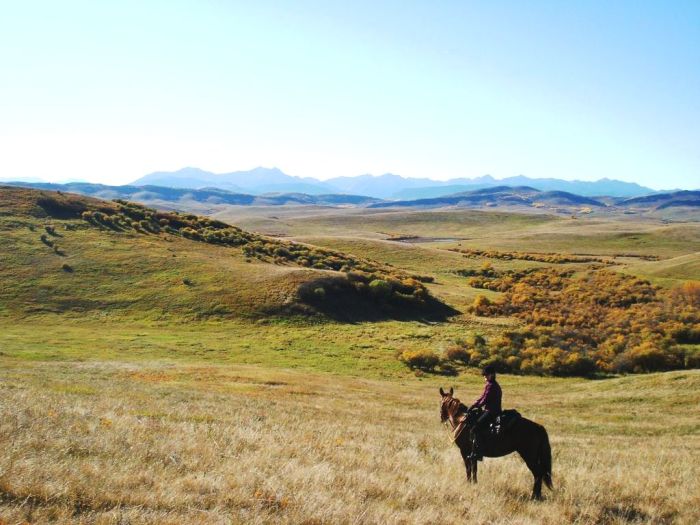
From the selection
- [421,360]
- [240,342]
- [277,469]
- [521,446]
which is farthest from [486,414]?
[240,342]

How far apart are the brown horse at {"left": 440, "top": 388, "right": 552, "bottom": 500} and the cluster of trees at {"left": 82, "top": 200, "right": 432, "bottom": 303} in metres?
51.8

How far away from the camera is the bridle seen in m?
11.1

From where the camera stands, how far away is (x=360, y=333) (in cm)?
5253

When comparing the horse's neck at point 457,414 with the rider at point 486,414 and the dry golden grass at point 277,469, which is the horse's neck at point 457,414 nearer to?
the rider at point 486,414

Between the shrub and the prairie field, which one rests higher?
the prairie field

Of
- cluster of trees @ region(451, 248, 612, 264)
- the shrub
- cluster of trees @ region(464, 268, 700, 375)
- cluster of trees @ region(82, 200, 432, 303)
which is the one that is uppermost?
cluster of trees @ region(82, 200, 432, 303)

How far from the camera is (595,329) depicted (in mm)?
53094

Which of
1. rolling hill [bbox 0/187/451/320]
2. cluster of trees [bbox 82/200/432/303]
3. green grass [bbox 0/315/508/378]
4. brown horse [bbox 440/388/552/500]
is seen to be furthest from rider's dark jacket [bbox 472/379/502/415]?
cluster of trees [bbox 82/200/432/303]

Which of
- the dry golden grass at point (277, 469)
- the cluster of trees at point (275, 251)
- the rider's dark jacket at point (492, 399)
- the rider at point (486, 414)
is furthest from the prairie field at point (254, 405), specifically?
the cluster of trees at point (275, 251)

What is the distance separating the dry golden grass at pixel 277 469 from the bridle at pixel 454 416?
0.92m

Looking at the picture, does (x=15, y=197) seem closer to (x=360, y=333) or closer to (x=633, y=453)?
(x=360, y=333)

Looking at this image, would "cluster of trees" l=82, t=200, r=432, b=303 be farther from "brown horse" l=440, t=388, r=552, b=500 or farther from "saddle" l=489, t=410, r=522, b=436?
"saddle" l=489, t=410, r=522, b=436

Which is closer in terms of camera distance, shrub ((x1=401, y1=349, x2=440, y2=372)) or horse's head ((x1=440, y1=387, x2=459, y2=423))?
horse's head ((x1=440, y1=387, x2=459, y2=423))

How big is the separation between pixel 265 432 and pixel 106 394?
910cm
